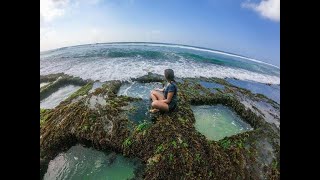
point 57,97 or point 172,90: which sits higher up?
point 172,90

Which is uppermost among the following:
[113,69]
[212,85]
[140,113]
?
[113,69]

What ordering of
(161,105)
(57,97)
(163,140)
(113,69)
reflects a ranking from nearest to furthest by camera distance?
(163,140)
(161,105)
(57,97)
(113,69)

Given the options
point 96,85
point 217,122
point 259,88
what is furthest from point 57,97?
point 259,88

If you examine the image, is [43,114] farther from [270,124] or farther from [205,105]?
[270,124]

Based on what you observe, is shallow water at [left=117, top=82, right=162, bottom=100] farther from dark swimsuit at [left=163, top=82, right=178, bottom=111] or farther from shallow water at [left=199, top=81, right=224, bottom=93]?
shallow water at [left=199, top=81, right=224, bottom=93]

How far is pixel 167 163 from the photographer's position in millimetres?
4781

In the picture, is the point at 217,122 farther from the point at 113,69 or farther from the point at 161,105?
the point at 113,69

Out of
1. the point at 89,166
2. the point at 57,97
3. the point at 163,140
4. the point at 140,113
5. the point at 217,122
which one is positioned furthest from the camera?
the point at 57,97

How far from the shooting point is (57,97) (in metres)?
7.55

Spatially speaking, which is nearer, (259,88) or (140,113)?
(140,113)

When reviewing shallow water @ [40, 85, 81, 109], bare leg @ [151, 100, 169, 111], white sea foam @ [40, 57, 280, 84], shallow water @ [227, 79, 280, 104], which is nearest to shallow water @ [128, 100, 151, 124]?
bare leg @ [151, 100, 169, 111]

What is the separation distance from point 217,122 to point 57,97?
172 inches
